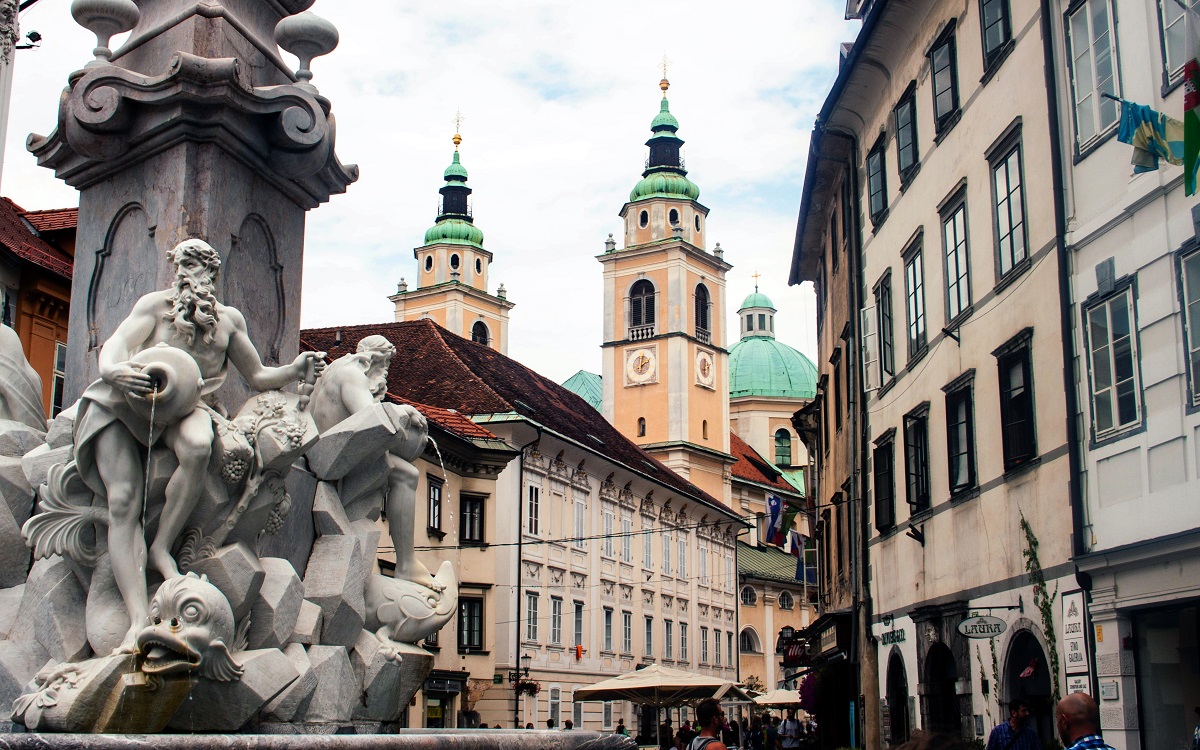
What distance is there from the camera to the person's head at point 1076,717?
6367mm

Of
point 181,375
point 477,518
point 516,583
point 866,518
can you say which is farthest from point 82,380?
point 516,583

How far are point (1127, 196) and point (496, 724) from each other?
3255 cm

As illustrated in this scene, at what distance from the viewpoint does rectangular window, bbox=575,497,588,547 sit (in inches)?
2018

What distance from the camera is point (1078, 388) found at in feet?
53.0

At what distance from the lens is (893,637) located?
80.1 feet

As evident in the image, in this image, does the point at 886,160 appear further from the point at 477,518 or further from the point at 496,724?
the point at 496,724

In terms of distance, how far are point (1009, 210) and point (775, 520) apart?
16838 mm

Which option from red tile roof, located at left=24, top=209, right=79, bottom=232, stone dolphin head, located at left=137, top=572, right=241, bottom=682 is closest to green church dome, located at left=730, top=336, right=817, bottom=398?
red tile roof, located at left=24, top=209, right=79, bottom=232

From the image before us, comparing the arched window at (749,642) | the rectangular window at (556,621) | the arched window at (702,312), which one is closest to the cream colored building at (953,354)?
the rectangular window at (556,621)

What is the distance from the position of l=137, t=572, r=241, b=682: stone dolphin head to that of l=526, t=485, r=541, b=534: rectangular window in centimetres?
4092

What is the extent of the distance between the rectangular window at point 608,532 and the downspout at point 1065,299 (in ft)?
124

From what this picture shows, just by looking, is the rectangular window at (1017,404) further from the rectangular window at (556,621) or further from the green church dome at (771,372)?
the green church dome at (771,372)

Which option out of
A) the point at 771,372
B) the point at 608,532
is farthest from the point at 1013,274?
the point at 771,372

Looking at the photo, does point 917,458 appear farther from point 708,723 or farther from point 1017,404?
point 708,723
